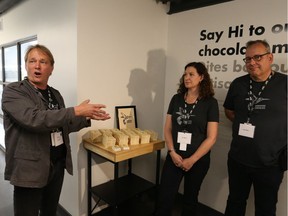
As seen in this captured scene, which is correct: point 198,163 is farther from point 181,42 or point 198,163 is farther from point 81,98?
point 181,42

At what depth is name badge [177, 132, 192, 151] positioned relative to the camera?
1.81m

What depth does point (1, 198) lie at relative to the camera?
8.71 feet

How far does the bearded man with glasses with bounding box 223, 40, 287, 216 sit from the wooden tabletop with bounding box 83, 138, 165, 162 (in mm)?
737

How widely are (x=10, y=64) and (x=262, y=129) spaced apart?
4025 millimetres

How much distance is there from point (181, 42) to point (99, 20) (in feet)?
3.43

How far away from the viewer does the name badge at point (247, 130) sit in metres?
1.67

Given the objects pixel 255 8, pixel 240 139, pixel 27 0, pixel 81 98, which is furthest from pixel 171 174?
pixel 27 0

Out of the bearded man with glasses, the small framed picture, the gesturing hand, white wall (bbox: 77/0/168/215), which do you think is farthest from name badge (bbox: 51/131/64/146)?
the bearded man with glasses

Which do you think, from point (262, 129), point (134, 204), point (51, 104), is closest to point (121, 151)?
point (51, 104)

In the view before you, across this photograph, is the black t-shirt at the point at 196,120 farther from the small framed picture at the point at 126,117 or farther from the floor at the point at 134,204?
the floor at the point at 134,204

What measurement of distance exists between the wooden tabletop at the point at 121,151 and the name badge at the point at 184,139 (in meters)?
0.33

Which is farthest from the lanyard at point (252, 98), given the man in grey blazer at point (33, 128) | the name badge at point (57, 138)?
the name badge at point (57, 138)

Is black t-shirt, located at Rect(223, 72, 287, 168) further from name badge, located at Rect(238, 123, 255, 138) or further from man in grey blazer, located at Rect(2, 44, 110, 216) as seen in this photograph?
man in grey blazer, located at Rect(2, 44, 110, 216)

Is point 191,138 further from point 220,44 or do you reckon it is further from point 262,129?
point 220,44
